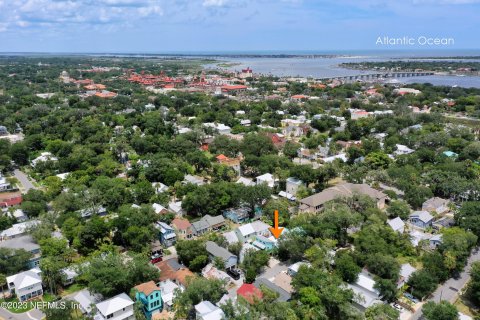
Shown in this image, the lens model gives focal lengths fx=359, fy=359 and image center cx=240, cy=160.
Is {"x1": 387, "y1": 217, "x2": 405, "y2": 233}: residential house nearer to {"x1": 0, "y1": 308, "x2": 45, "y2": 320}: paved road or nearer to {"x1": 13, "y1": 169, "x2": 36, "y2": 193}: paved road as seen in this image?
{"x1": 0, "y1": 308, "x2": 45, "y2": 320}: paved road

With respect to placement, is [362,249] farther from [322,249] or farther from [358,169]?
[358,169]

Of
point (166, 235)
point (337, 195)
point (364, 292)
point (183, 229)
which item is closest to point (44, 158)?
point (166, 235)

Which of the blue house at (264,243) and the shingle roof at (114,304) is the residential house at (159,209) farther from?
the shingle roof at (114,304)

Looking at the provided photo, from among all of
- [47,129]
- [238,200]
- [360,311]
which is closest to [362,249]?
[360,311]

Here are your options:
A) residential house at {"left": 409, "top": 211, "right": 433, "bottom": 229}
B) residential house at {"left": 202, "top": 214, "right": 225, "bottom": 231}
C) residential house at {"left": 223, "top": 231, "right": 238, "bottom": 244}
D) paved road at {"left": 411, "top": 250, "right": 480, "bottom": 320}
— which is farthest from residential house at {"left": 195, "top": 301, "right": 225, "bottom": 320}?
residential house at {"left": 409, "top": 211, "right": 433, "bottom": 229}

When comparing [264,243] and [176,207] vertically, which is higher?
[176,207]

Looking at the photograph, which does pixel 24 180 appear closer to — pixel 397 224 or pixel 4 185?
pixel 4 185
